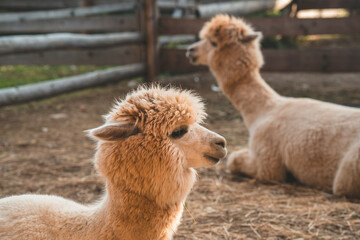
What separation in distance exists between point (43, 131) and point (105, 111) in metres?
1.43

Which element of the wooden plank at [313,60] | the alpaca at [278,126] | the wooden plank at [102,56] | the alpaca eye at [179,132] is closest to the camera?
the alpaca eye at [179,132]

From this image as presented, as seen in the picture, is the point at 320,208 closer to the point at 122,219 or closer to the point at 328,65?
the point at 122,219

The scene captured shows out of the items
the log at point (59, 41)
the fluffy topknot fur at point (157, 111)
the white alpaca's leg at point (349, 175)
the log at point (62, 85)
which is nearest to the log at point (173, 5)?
the log at point (59, 41)

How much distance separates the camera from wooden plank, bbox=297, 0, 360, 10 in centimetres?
1312

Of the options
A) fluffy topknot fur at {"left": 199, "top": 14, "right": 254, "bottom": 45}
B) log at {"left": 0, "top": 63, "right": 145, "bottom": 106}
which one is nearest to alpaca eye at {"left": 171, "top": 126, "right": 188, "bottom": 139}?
fluffy topknot fur at {"left": 199, "top": 14, "right": 254, "bottom": 45}

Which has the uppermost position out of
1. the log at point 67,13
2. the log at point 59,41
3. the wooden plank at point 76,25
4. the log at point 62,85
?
the log at point 67,13

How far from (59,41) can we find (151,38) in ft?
8.10

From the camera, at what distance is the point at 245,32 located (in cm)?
484

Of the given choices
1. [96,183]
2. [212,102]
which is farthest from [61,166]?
[212,102]

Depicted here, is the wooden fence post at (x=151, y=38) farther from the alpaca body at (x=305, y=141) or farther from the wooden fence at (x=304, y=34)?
the alpaca body at (x=305, y=141)

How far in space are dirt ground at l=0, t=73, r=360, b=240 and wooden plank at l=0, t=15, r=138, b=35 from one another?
2.85 meters

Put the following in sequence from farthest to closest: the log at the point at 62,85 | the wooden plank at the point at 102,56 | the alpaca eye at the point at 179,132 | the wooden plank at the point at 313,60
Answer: the wooden plank at the point at 102,56 → the wooden plank at the point at 313,60 → the log at the point at 62,85 → the alpaca eye at the point at 179,132

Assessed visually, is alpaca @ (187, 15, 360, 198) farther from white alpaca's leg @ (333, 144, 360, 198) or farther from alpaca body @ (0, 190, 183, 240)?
alpaca body @ (0, 190, 183, 240)

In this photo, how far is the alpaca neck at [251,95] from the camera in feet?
15.1
